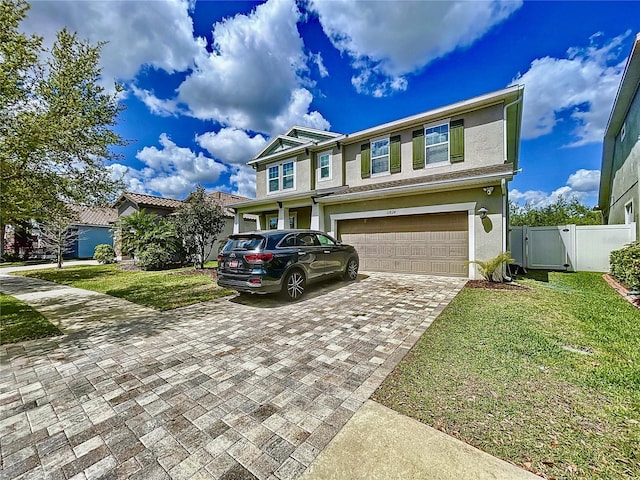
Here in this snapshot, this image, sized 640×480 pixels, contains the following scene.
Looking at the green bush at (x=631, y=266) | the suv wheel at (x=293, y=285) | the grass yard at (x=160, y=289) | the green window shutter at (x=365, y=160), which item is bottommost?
the grass yard at (x=160, y=289)

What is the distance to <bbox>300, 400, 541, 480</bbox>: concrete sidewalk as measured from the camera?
5.54 feet

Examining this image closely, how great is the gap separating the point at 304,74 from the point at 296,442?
43.8ft

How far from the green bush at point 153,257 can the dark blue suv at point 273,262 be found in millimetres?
8517

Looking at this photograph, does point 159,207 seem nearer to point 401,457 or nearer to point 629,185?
point 401,457

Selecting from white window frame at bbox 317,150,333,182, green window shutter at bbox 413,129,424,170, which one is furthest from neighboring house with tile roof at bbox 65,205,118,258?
green window shutter at bbox 413,129,424,170

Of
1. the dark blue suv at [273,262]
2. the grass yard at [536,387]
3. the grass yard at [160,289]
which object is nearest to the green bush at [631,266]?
the grass yard at [536,387]

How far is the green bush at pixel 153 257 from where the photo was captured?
12.8 m

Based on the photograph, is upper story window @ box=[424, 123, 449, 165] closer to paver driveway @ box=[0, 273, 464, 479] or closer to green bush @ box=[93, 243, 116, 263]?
paver driveway @ box=[0, 273, 464, 479]

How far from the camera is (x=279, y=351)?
3646mm

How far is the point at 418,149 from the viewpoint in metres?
10.5

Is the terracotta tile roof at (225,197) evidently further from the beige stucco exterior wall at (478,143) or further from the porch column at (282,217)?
the beige stucco exterior wall at (478,143)

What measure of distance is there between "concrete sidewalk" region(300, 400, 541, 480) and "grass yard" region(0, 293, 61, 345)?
5358 millimetres

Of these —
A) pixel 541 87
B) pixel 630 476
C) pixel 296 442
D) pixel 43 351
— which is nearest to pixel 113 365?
pixel 43 351

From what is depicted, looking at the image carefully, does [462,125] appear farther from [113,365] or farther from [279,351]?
[113,365]
